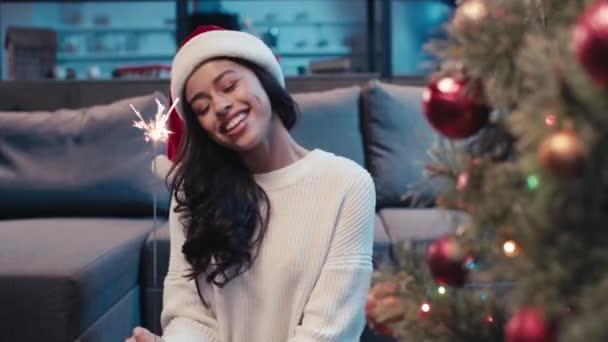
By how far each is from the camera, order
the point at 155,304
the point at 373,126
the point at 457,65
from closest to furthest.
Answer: the point at 457,65
the point at 155,304
the point at 373,126

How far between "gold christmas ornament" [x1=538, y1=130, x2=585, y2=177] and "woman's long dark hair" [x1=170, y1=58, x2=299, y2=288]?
89 centimetres

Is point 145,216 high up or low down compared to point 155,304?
up

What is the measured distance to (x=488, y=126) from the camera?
69 centimetres

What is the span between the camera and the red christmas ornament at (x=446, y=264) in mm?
687

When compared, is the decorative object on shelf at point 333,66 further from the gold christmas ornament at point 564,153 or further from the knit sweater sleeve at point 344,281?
the gold christmas ornament at point 564,153

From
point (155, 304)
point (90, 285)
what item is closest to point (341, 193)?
point (90, 285)

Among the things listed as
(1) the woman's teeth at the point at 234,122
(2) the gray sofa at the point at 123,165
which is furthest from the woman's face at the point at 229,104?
(2) the gray sofa at the point at 123,165

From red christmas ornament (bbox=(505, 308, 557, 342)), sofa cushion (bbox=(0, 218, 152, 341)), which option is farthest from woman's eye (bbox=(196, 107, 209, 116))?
red christmas ornament (bbox=(505, 308, 557, 342))

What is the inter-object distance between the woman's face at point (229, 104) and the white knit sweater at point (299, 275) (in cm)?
13

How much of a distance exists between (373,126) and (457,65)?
74.4 inches

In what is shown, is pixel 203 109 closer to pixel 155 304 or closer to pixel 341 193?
pixel 341 193

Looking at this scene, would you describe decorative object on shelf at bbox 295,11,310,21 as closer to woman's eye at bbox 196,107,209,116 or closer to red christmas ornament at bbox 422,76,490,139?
woman's eye at bbox 196,107,209,116

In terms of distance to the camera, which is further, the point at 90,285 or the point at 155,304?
the point at 155,304

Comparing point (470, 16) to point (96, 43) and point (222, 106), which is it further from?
point (96, 43)
